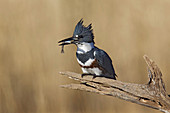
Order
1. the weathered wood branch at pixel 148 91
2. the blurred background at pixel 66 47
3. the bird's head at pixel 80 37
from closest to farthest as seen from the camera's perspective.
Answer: the weathered wood branch at pixel 148 91 < the bird's head at pixel 80 37 < the blurred background at pixel 66 47

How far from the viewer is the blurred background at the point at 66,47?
10.2 feet

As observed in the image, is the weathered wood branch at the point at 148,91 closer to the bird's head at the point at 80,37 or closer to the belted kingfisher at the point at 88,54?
the belted kingfisher at the point at 88,54

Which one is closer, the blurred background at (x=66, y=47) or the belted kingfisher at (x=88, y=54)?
the belted kingfisher at (x=88, y=54)

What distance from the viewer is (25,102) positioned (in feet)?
10.2

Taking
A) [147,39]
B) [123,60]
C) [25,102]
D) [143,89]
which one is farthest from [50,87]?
[143,89]

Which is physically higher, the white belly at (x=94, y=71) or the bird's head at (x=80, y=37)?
the bird's head at (x=80, y=37)

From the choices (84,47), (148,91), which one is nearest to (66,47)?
(84,47)

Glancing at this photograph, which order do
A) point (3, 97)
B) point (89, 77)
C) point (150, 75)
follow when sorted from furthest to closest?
point (3, 97)
point (89, 77)
point (150, 75)

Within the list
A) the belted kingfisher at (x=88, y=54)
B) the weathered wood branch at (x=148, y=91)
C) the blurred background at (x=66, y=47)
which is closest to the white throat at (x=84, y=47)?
the belted kingfisher at (x=88, y=54)

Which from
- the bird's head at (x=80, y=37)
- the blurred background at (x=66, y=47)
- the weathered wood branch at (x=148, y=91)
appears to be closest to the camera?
the weathered wood branch at (x=148, y=91)

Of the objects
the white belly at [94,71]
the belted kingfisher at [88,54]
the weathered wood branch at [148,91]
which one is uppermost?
the belted kingfisher at [88,54]

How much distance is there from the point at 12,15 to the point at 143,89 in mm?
1742

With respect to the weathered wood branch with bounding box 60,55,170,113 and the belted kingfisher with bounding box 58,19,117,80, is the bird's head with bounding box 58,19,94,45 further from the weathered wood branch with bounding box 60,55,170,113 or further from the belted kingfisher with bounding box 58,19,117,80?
the weathered wood branch with bounding box 60,55,170,113

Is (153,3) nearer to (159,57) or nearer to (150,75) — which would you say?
(159,57)
